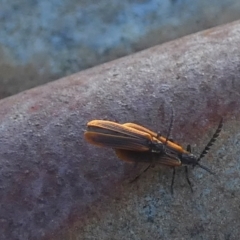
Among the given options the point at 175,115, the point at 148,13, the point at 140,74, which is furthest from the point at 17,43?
the point at 175,115

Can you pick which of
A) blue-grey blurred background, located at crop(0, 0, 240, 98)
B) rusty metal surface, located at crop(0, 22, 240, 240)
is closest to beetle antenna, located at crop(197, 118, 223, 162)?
rusty metal surface, located at crop(0, 22, 240, 240)

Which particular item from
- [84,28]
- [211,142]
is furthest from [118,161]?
[84,28]

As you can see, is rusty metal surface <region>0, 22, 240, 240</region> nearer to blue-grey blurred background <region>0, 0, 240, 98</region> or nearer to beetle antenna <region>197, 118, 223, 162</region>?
beetle antenna <region>197, 118, 223, 162</region>

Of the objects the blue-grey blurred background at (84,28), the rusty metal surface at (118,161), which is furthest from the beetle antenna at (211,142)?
the blue-grey blurred background at (84,28)

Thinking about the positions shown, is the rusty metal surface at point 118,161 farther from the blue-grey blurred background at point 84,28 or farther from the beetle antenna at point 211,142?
the blue-grey blurred background at point 84,28

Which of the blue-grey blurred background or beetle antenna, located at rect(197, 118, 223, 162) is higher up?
beetle antenna, located at rect(197, 118, 223, 162)

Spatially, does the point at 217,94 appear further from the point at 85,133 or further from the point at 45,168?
the point at 45,168
